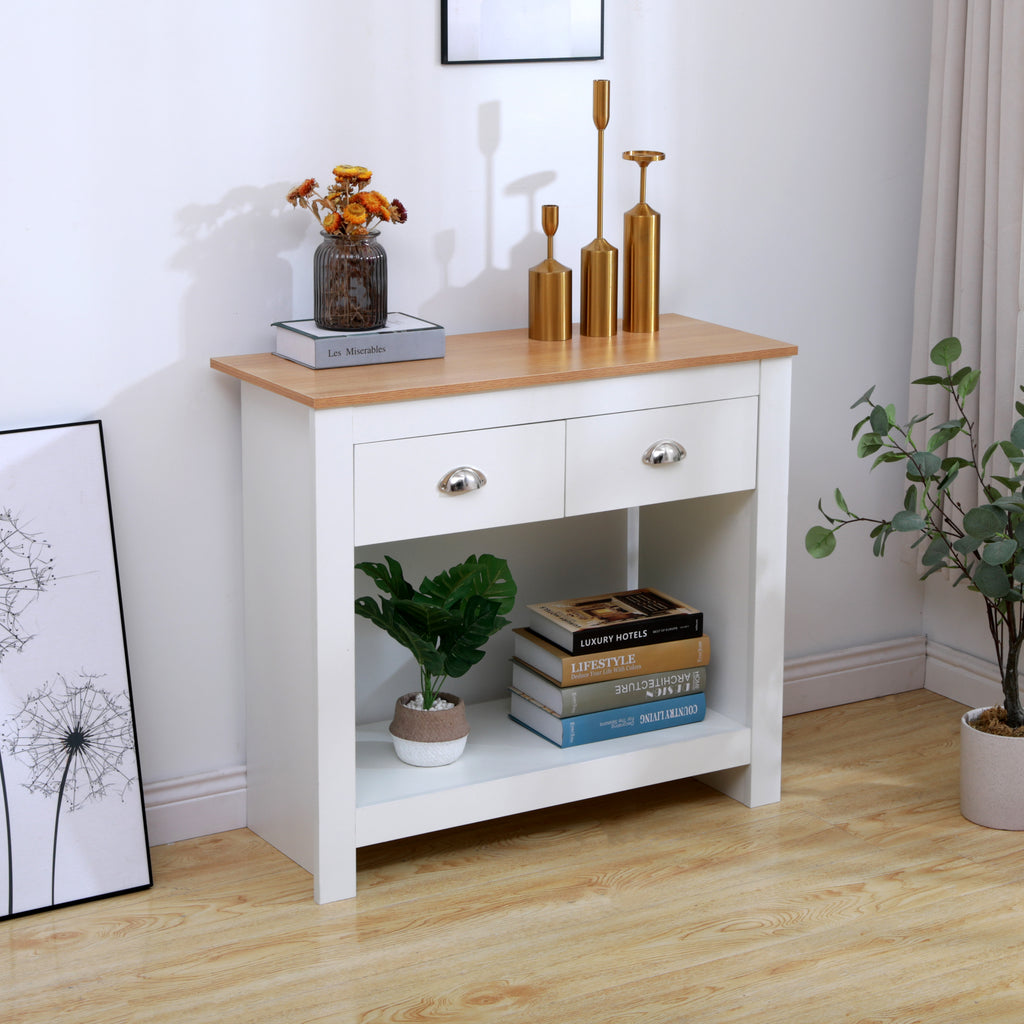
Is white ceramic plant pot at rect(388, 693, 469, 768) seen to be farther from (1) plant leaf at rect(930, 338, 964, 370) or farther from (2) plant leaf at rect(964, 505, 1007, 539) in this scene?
(1) plant leaf at rect(930, 338, 964, 370)

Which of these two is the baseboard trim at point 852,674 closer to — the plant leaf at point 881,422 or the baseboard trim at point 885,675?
the baseboard trim at point 885,675

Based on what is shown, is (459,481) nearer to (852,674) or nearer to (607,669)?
(607,669)

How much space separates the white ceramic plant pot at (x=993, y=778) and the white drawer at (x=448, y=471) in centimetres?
85

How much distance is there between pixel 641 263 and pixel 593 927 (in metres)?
1.10

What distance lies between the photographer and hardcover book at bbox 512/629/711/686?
7.97 feet

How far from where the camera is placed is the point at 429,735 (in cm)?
233

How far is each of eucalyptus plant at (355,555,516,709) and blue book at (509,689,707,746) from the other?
214mm

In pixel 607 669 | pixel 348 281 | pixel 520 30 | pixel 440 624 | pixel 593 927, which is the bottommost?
pixel 593 927

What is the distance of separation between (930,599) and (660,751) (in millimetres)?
967

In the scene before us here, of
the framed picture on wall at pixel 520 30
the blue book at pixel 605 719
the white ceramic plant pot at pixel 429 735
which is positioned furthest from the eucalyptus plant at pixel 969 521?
the framed picture on wall at pixel 520 30

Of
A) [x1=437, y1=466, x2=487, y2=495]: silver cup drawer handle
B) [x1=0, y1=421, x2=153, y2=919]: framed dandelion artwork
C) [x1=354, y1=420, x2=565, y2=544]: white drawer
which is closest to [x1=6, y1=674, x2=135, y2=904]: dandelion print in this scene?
[x1=0, y1=421, x2=153, y2=919]: framed dandelion artwork

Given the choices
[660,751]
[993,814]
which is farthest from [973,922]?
[660,751]

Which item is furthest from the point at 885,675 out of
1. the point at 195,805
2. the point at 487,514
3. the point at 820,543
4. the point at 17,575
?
the point at 17,575

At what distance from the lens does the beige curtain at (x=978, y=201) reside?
264cm
